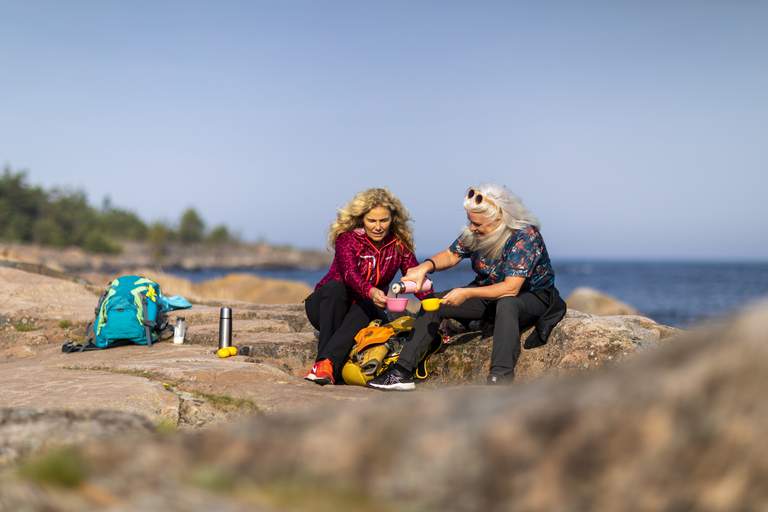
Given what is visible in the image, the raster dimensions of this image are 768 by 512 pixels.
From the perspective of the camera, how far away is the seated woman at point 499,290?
635 centimetres

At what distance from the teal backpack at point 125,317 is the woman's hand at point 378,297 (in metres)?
2.57

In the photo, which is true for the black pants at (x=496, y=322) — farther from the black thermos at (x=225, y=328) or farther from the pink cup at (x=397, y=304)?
the black thermos at (x=225, y=328)

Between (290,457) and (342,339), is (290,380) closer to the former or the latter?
(342,339)

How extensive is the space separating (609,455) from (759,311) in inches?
21.7

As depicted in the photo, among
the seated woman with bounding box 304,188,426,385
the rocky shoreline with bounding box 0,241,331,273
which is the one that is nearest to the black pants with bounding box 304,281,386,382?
the seated woman with bounding box 304,188,426,385

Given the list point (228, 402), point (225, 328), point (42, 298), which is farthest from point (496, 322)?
point (42, 298)

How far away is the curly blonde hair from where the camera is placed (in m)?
7.13

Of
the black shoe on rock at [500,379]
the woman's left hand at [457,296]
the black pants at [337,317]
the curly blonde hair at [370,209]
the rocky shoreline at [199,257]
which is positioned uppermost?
the curly blonde hair at [370,209]

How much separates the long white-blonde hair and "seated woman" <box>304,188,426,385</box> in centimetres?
89

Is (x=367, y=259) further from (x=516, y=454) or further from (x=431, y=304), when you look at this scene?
(x=516, y=454)

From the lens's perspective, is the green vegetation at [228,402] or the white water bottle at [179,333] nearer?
the green vegetation at [228,402]

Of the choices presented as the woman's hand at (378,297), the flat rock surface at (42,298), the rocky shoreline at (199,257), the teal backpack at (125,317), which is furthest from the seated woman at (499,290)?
the rocky shoreline at (199,257)

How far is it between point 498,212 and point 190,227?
414 feet

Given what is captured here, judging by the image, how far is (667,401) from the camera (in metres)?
1.90
